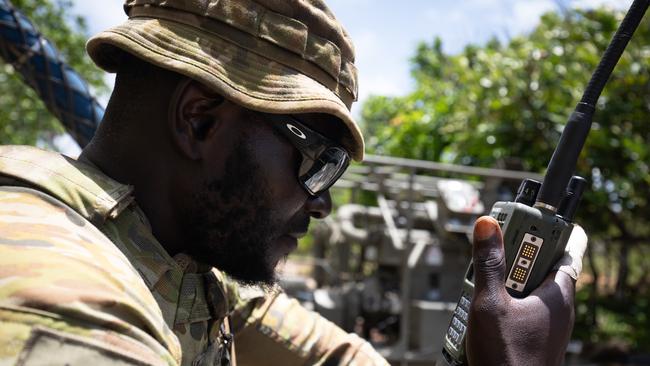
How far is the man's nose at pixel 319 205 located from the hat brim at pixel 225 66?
0.86 ft

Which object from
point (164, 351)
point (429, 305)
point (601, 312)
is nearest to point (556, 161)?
point (164, 351)

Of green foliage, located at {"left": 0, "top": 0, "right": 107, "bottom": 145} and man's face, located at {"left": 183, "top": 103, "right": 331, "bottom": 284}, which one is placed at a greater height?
man's face, located at {"left": 183, "top": 103, "right": 331, "bottom": 284}

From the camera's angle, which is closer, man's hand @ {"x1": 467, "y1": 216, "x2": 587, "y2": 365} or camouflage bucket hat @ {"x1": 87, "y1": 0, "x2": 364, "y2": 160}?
man's hand @ {"x1": 467, "y1": 216, "x2": 587, "y2": 365}

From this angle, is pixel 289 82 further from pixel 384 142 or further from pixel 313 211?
pixel 384 142

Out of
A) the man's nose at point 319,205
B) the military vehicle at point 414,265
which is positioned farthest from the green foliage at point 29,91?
the man's nose at point 319,205

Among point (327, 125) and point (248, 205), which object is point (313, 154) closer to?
point (327, 125)

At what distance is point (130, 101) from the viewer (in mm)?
1479

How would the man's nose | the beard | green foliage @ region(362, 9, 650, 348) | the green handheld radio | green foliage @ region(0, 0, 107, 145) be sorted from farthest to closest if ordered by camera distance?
green foliage @ region(0, 0, 107, 145) < green foliage @ region(362, 9, 650, 348) < the man's nose < the beard < the green handheld radio

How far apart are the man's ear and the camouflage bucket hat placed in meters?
0.07

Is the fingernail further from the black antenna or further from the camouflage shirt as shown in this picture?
the camouflage shirt

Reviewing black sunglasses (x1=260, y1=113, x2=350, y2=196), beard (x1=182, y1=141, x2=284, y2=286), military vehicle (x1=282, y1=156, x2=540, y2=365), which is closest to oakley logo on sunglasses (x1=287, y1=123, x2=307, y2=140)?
black sunglasses (x1=260, y1=113, x2=350, y2=196)

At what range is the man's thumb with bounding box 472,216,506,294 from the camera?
1.29 meters

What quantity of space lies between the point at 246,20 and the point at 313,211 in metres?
0.51

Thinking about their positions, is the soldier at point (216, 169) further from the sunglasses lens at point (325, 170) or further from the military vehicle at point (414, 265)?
the military vehicle at point (414, 265)
